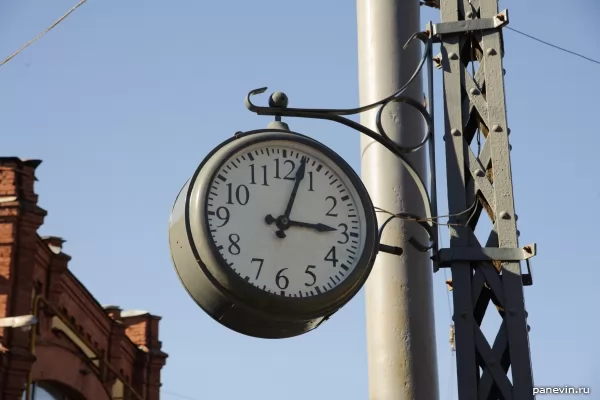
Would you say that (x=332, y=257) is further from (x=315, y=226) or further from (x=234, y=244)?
(x=234, y=244)

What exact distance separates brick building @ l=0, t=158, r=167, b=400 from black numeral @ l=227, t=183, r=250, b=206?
547 inches

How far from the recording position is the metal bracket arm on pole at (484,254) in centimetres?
473

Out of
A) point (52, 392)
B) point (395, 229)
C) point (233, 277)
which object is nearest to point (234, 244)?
point (233, 277)

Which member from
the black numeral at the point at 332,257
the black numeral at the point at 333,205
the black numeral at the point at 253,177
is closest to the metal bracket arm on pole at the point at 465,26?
the black numeral at the point at 333,205

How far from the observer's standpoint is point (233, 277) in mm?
4434

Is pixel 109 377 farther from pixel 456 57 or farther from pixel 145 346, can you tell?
pixel 456 57

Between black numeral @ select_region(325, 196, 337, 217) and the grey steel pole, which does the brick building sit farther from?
black numeral @ select_region(325, 196, 337, 217)

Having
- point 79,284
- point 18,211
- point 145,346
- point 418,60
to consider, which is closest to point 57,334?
point 79,284

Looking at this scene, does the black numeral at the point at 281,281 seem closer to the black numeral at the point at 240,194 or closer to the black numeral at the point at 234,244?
the black numeral at the point at 234,244

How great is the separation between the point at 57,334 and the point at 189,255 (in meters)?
15.9

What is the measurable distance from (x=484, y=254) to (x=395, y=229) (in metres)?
0.49

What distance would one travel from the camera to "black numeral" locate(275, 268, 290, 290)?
4508mm

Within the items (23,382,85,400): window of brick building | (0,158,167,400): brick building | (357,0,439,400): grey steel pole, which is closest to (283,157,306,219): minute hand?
(357,0,439,400): grey steel pole

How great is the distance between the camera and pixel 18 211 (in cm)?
1842
